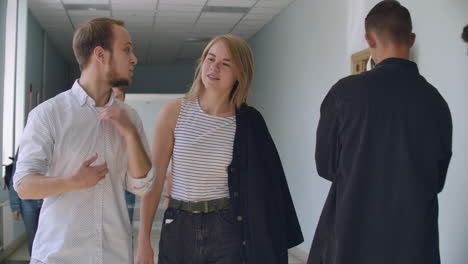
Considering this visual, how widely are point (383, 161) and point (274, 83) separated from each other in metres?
5.71

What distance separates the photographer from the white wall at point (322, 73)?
294cm

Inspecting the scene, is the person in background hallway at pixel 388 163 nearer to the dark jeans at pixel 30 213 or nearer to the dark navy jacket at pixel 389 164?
the dark navy jacket at pixel 389 164

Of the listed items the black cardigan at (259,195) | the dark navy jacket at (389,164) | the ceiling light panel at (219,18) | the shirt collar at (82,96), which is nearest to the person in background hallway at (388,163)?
the dark navy jacket at (389,164)

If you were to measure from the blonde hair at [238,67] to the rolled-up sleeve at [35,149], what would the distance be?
2.26 feet

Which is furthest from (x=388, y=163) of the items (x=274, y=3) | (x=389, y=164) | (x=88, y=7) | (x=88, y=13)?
(x=88, y=13)

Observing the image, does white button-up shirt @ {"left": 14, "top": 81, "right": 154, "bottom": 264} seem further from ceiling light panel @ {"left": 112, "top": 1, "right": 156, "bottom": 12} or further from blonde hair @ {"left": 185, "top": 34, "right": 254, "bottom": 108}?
ceiling light panel @ {"left": 112, "top": 1, "right": 156, "bottom": 12}

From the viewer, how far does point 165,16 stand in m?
7.49

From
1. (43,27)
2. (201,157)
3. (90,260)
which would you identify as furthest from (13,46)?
(90,260)

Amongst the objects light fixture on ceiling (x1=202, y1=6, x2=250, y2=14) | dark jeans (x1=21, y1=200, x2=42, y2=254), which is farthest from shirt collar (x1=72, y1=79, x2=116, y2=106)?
light fixture on ceiling (x1=202, y1=6, x2=250, y2=14)

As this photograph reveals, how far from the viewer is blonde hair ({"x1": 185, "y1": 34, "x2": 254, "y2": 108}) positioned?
195 centimetres

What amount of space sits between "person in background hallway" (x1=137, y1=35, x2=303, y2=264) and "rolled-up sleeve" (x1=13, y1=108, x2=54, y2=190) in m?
0.52

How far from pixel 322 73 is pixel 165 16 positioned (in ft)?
9.69

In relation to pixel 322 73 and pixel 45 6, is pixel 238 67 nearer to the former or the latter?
pixel 322 73

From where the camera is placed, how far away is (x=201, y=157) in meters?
1.89
